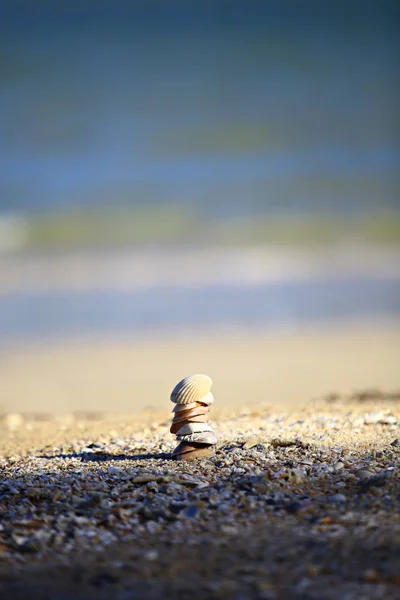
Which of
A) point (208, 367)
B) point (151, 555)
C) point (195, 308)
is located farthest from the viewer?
point (195, 308)

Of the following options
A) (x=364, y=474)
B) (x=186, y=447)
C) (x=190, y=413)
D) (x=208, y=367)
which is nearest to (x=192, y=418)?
(x=190, y=413)

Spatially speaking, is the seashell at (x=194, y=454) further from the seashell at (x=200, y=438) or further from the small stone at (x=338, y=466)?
the small stone at (x=338, y=466)

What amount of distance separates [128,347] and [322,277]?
7436 millimetres

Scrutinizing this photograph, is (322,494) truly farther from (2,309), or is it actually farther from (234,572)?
(2,309)

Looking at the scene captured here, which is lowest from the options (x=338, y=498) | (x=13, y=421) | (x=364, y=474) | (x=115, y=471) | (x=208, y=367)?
(x=338, y=498)

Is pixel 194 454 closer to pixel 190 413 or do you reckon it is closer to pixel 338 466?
pixel 190 413

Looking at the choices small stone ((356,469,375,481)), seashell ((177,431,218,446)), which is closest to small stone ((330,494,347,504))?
small stone ((356,469,375,481))

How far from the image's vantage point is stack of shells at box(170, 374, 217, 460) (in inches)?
179

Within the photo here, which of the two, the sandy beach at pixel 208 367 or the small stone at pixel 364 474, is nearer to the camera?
the small stone at pixel 364 474

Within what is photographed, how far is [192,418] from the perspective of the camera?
15.2 ft

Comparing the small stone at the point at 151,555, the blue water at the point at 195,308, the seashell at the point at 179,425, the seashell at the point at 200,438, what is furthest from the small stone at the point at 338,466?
the blue water at the point at 195,308

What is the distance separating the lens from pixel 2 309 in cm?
1491

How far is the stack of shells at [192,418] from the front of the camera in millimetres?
4559

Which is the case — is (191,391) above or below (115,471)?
above
